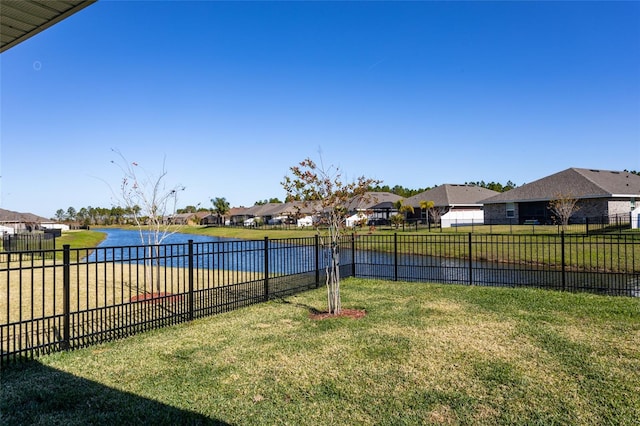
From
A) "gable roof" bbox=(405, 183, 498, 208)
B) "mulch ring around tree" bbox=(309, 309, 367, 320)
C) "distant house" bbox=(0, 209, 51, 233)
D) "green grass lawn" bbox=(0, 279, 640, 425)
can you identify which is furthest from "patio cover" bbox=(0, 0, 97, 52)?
"distant house" bbox=(0, 209, 51, 233)

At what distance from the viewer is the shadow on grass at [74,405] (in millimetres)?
3855

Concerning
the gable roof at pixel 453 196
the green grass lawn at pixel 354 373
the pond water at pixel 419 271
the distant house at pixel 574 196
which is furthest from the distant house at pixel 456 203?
the green grass lawn at pixel 354 373

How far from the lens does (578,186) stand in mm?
35500

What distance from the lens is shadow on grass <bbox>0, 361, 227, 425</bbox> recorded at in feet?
12.6

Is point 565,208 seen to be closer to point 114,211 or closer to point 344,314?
point 344,314

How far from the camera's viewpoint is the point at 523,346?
594 cm

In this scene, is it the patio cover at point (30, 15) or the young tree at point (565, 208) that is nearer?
the patio cover at point (30, 15)

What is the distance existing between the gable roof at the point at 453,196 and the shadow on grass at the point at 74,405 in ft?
147

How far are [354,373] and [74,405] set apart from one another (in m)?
3.11

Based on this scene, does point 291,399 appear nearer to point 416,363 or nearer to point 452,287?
point 416,363

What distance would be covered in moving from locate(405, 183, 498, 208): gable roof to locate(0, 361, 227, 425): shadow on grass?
44.9 meters

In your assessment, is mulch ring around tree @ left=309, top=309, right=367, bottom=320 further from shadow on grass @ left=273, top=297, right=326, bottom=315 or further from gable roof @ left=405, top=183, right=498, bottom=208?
gable roof @ left=405, top=183, right=498, bottom=208

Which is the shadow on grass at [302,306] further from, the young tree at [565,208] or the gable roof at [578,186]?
the gable roof at [578,186]

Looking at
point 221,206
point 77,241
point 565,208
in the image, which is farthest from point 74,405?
point 221,206
